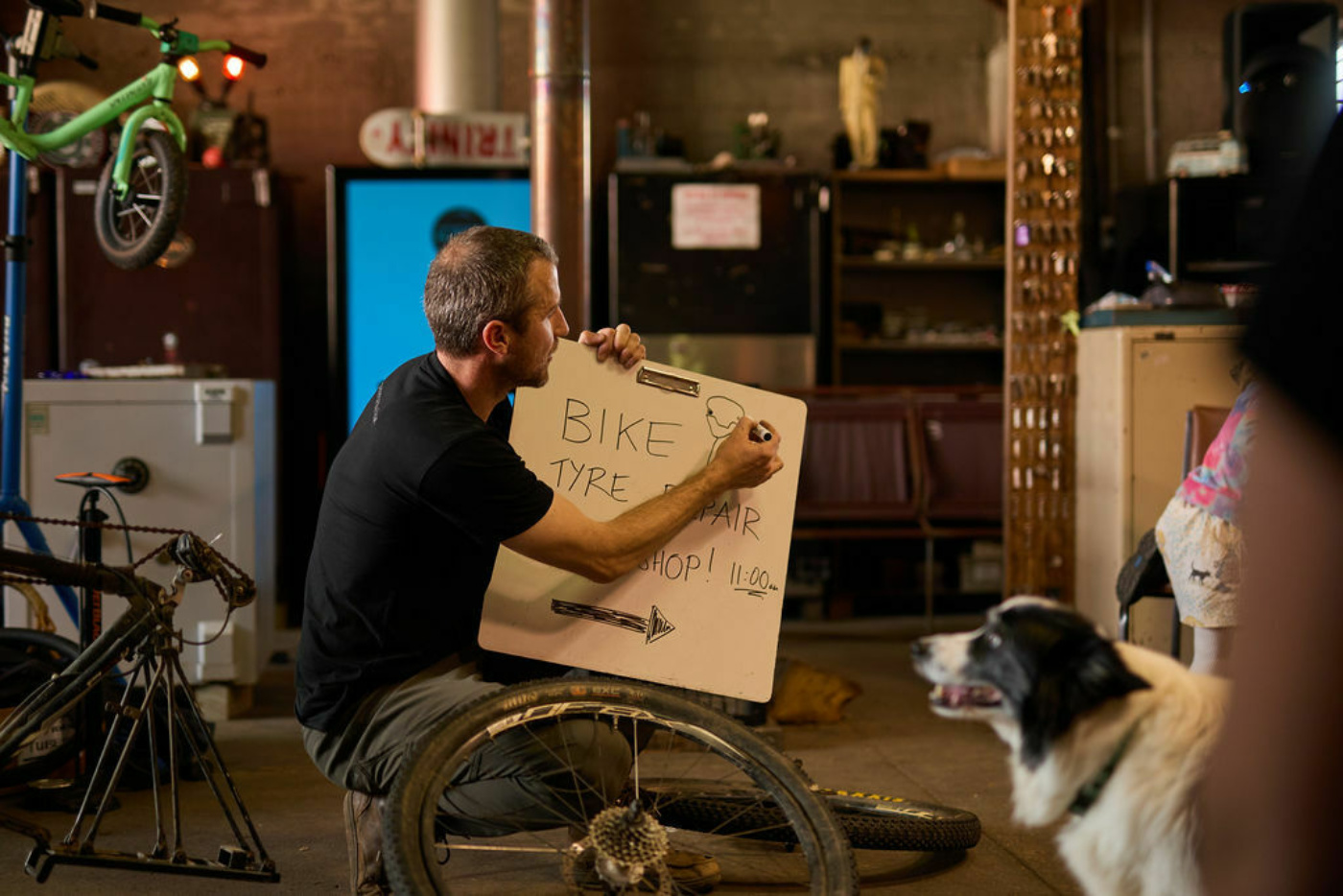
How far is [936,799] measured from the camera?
353cm

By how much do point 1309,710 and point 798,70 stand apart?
24.4 ft

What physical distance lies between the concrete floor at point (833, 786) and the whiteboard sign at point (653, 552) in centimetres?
80

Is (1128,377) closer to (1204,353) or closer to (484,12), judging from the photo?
(1204,353)

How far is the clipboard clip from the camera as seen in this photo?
249cm

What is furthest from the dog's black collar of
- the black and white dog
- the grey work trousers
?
the grey work trousers

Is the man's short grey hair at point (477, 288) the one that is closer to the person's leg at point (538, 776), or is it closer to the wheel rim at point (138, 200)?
the person's leg at point (538, 776)

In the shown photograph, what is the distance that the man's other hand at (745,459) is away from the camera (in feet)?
7.87

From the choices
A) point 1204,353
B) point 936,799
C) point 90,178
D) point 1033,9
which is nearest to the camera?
point 936,799

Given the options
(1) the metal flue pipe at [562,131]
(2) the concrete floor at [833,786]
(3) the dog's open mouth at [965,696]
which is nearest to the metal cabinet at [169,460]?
(2) the concrete floor at [833,786]

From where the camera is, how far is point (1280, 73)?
6633mm

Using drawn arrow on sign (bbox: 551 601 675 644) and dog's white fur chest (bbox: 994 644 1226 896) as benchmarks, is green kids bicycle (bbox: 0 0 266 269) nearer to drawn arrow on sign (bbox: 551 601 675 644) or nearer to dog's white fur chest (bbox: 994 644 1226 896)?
drawn arrow on sign (bbox: 551 601 675 644)

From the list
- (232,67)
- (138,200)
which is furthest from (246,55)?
(138,200)

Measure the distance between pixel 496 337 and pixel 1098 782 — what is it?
1360 millimetres

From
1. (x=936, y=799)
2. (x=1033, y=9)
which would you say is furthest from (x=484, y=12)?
(x=936, y=799)
